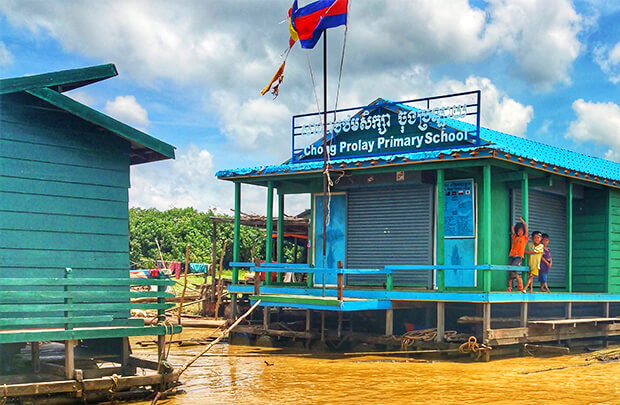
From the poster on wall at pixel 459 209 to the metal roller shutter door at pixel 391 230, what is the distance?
1.28 ft

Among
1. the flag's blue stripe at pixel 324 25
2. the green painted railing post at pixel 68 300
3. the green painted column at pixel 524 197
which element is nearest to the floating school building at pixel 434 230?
the green painted column at pixel 524 197

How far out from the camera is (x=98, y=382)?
10.1m

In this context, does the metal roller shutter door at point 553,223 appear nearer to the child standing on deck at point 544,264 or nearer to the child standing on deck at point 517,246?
the child standing on deck at point 544,264

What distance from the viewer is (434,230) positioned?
17172 millimetres

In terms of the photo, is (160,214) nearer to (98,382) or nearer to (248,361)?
(248,361)

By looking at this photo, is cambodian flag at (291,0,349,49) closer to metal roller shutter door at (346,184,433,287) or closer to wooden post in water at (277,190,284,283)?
metal roller shutter door at (346,184,433,287)

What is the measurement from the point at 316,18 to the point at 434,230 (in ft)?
17.9

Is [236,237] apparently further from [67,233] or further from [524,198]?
[67,233]

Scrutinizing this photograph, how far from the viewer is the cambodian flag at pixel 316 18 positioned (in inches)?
614

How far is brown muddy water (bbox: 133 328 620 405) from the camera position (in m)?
10.9

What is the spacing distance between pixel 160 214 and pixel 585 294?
37.4 metres

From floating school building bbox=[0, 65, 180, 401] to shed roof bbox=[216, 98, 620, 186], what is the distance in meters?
5.55

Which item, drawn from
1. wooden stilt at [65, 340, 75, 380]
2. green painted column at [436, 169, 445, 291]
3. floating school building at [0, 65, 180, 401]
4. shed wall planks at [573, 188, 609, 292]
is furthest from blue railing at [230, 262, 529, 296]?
wooden stilt at [65, 340, 75, 380]

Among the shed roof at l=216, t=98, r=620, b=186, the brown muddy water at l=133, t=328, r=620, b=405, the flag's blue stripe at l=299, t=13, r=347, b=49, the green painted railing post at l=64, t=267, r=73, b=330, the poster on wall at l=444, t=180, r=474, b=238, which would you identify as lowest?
the brown muddy water at l=133, t=328, r=620, b=405
